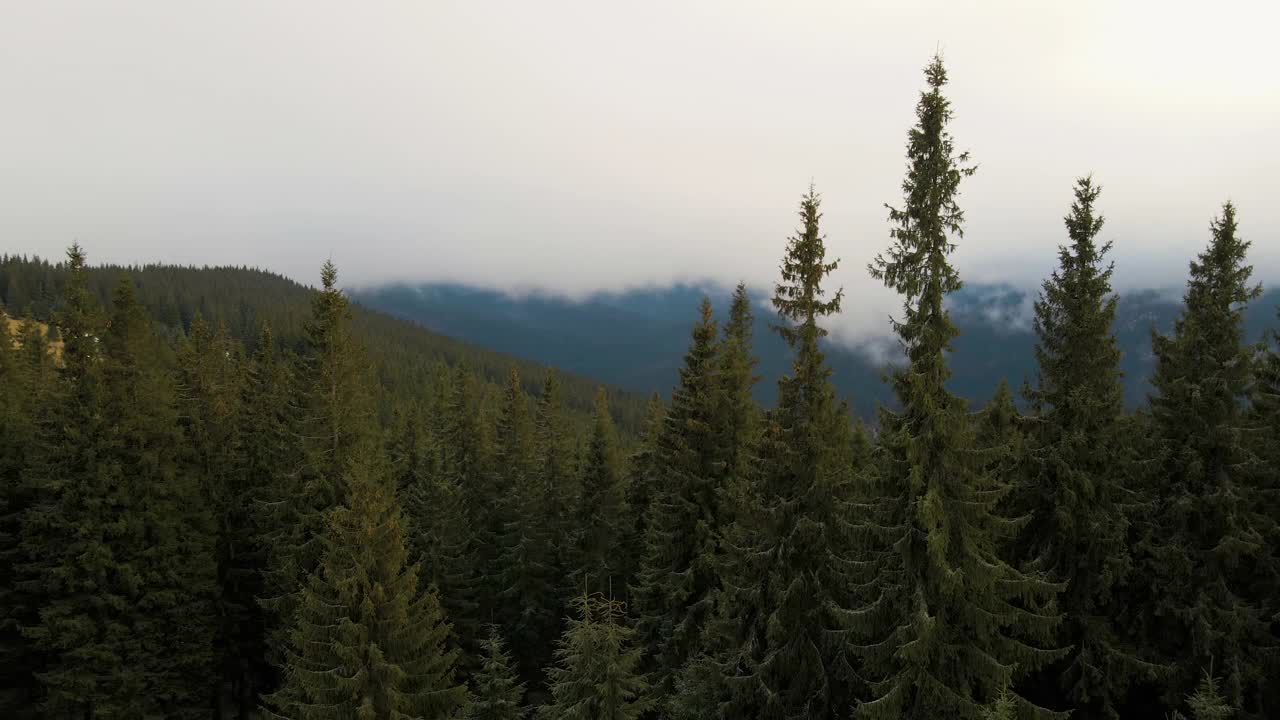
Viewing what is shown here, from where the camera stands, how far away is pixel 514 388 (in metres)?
46.9

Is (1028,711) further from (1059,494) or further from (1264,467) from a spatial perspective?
(1264,467)

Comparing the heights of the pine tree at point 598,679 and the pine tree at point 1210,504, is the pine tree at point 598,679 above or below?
below

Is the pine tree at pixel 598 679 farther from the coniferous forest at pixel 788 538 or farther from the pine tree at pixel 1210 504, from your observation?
the pine tree at pixel 1210 504

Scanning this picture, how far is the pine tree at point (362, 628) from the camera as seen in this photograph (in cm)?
1933

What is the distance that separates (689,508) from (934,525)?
35.8 feet

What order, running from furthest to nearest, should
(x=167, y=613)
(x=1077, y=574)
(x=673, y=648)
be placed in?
1. (x=167, y=613)
2. (x=673, y=648)
3. (x=1077, y=574)

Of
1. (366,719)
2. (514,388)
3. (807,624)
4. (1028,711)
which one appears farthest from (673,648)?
(514,388)

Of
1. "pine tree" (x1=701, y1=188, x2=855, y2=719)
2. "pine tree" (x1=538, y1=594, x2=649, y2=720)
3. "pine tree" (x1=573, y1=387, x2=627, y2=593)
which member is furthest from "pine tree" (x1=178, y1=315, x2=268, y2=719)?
"pine tree" (x1=701, y1=188, x2=855, y2=719)

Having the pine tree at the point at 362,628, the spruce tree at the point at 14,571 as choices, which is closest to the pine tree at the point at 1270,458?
the pine tree at the point at 362,628

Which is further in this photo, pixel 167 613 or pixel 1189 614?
pixel 167 613

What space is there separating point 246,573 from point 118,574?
21.8 feet

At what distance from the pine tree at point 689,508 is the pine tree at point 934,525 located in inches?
352

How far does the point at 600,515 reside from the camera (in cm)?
3606

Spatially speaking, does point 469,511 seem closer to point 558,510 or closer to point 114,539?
point 558,510
